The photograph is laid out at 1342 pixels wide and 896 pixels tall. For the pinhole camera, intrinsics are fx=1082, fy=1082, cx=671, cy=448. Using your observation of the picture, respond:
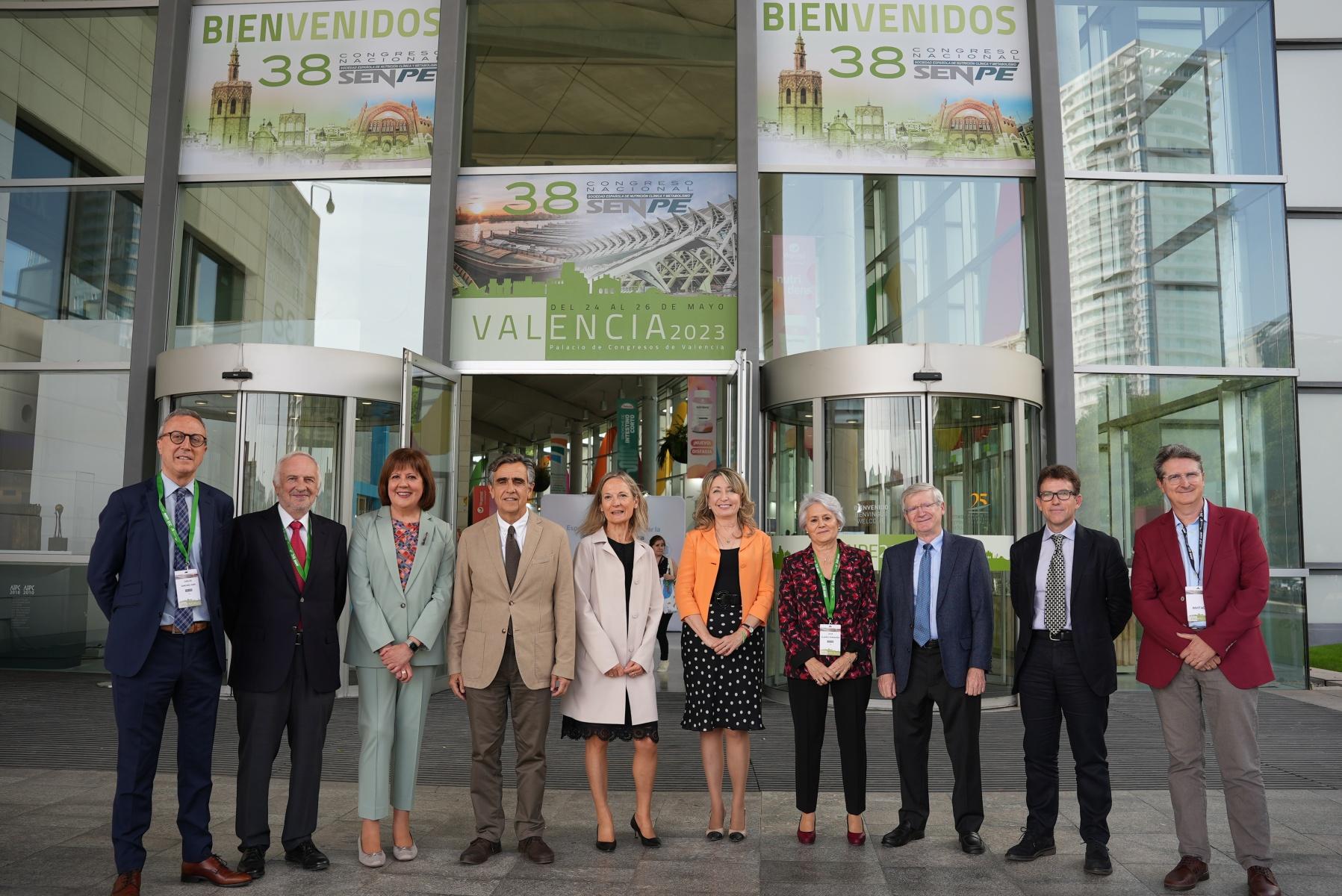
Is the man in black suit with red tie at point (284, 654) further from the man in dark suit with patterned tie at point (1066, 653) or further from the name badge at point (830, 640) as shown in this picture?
the man in dark suit with patterned tie at point (1066, 653)

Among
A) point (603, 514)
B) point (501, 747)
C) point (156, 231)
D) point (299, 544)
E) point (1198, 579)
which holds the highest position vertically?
point (156, 231)

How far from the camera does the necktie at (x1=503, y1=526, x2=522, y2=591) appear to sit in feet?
14.7

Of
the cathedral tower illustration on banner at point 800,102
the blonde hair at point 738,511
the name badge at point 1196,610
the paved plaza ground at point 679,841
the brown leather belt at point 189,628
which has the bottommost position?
the paved plaza ground at point 679,841

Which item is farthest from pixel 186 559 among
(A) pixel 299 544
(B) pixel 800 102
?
(B) pixel 800 102

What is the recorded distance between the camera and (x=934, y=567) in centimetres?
469

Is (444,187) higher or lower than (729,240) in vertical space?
higher

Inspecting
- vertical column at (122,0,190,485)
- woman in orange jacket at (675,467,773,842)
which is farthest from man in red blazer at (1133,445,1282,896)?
vertical column at (122,0,190,485)

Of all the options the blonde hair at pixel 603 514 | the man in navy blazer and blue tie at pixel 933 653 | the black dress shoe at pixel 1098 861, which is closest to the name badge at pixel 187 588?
the blonde hair at pixel 603 514

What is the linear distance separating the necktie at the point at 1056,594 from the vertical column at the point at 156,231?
311 inches

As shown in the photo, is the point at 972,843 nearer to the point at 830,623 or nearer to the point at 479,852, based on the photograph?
the point at 830,623

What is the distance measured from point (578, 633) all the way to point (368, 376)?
5019 millimetres

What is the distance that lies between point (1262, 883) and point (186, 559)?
407 cm

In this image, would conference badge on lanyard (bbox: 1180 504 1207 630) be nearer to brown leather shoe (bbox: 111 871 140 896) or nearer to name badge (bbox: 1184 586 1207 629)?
name badge (bbox: 1184 586 1207 629)

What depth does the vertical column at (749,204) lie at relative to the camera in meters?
9.24
